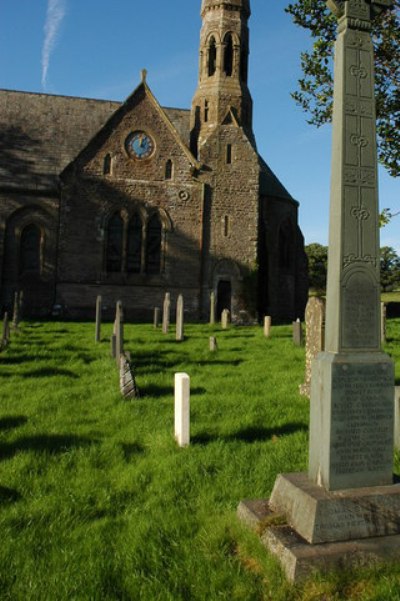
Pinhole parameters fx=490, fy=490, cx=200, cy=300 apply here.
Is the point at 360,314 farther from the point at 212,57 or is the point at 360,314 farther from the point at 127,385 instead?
the point at 212,57

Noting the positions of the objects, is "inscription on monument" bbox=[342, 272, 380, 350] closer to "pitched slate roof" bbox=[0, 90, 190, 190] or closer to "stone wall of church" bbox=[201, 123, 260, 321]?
"stone wall of church" bbox=[201, 123, 260, 321]

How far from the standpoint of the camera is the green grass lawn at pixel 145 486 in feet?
10.0

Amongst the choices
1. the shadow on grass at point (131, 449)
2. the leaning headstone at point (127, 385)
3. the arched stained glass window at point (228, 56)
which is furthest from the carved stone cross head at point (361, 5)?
the arched stained glass window at point (228, 56)

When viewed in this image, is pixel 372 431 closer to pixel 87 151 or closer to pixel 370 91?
pixel 370 91

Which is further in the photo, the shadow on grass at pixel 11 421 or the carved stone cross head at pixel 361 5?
the shadow on grass at pixel 11 421

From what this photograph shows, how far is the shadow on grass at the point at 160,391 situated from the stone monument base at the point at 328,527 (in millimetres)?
4202

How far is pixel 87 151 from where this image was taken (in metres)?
22.5

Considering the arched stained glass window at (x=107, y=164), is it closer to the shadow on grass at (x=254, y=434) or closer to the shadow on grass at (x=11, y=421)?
the shadow on grass at (x=11, y=421)

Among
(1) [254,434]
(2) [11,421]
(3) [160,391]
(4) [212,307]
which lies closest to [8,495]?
(2) [11,421]

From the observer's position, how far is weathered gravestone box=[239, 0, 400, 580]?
3.41m

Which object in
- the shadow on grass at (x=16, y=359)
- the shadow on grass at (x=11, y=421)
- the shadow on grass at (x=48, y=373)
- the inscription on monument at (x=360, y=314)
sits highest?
the inscription on monument at (x=360, y=314)

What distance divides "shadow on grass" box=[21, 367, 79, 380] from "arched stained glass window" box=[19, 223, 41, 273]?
1474cm

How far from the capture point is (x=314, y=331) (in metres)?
8.38

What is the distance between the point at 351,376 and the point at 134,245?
20032 mm
